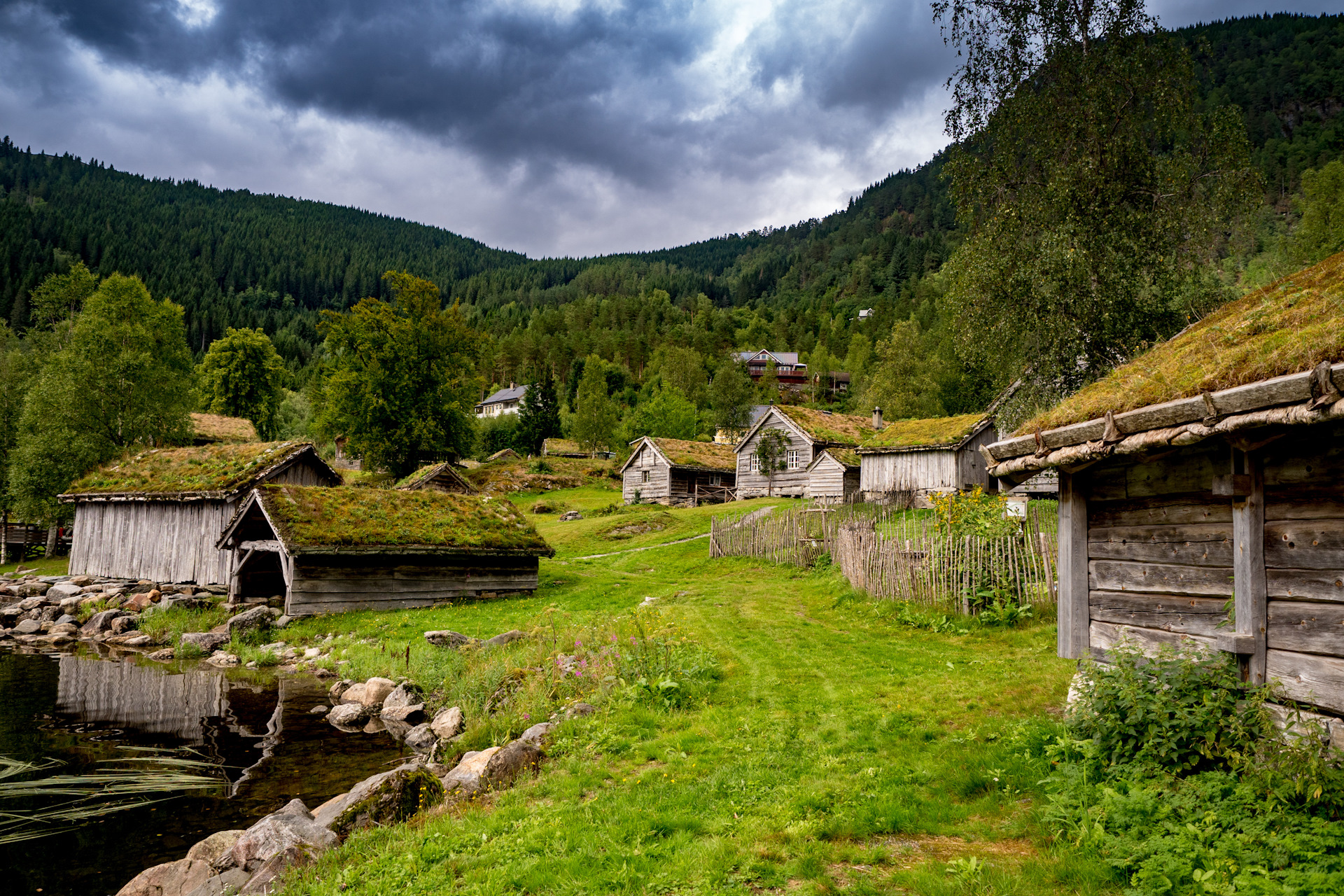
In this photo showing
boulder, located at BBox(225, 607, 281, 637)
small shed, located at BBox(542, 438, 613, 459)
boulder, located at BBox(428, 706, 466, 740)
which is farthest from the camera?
small shed, located at BBox(542, 438, 613, 459)

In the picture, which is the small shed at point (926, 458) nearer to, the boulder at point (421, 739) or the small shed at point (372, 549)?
the small shed at point (372, 549)

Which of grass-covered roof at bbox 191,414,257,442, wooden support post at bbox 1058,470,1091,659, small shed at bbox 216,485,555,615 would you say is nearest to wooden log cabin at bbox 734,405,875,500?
small shed at bbox 216,485,555,615

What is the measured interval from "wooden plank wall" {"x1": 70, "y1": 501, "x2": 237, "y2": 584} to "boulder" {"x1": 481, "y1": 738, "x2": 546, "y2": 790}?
20.2 meters

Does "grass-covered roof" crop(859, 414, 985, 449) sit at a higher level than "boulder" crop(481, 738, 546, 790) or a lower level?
higher

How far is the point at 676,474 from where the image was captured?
169ft

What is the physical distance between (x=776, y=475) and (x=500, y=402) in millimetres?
75590

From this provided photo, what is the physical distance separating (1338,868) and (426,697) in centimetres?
1356

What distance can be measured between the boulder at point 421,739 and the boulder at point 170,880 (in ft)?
13.9

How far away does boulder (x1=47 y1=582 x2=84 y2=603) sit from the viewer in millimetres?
26203

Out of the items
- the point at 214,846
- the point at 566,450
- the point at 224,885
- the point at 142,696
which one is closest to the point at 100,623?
the point at 142,696

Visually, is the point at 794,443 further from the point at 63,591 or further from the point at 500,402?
the point at 500,402

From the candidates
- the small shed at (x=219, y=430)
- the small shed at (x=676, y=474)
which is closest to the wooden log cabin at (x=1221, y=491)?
the small shed at (x=676, y=474)

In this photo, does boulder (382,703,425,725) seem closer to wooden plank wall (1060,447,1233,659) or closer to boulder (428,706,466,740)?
boulder (428,706,466,740)

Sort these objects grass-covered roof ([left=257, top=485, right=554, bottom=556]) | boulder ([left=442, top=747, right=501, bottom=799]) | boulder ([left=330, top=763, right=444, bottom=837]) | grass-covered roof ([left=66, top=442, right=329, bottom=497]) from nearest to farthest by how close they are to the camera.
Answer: boulder ([left=330, top=763, right=444, bottom=837]) < boulder ([left=442, top=747, right=501, bottom=799]) < grass-covered roof ([left=257, top=485, right=554, bottom=556]) < grass-covered roof ([left=66, top=442, right=329, bottom=497])
